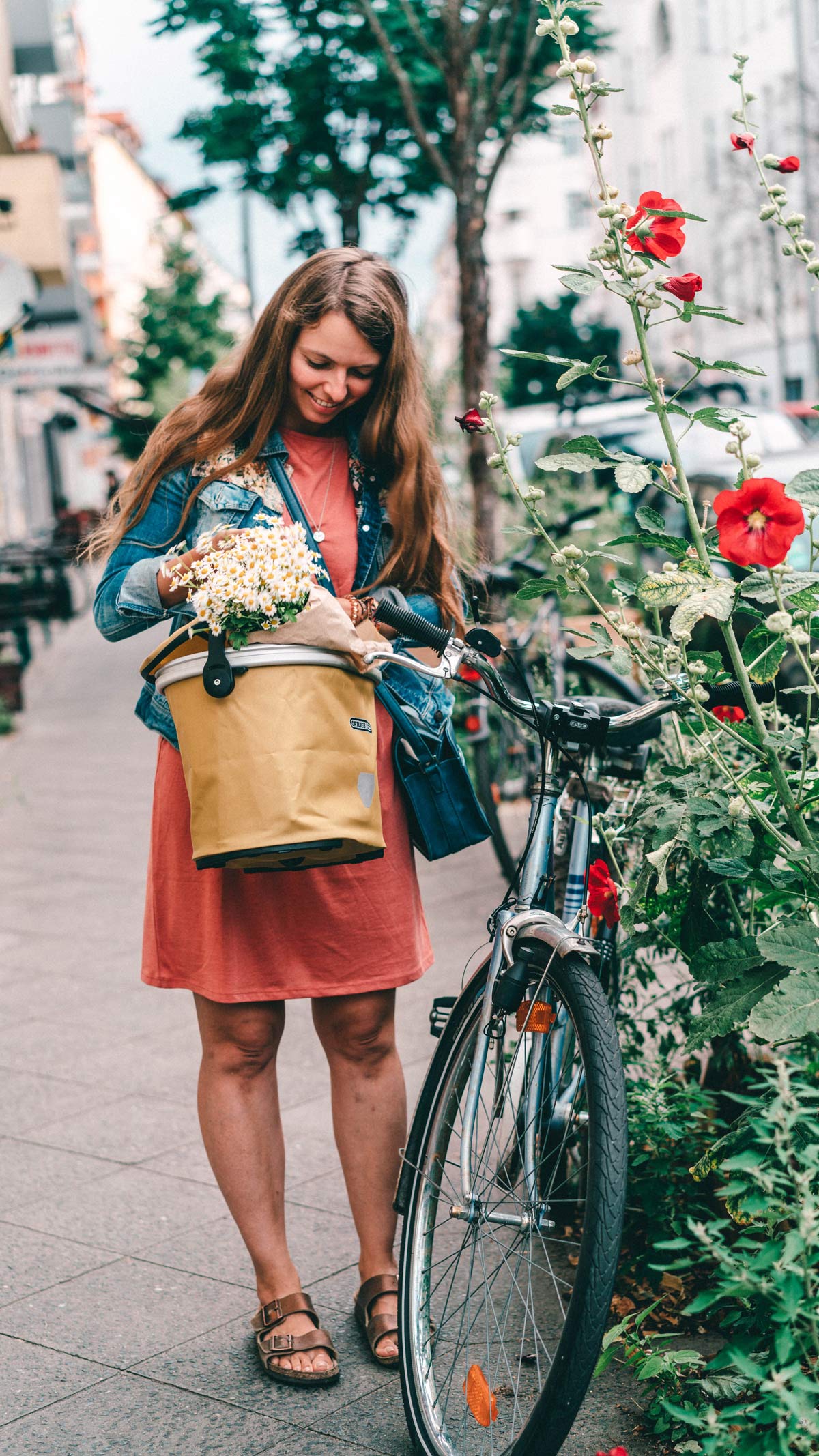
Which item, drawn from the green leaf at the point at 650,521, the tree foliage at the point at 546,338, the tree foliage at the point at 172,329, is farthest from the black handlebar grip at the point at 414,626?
the tree foliage at the point at 172,329

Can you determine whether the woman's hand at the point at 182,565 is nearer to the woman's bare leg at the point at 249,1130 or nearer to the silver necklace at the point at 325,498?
the silver necklace at the point at 325,498

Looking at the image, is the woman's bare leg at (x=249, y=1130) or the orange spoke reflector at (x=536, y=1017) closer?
the orange spoke reflector at (x=536, y=1017)

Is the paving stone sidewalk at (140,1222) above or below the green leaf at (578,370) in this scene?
below

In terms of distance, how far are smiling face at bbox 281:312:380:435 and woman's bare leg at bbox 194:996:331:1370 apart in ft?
3.61

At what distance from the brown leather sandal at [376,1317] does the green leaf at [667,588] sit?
144 centimetres

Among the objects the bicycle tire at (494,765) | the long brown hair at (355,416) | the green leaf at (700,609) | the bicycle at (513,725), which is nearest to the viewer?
the green leaf at (700,609)

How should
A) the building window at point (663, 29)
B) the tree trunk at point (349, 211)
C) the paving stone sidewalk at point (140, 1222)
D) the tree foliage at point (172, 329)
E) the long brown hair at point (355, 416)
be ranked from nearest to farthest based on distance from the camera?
the paving stone sidewalk at point (140, 1222) < the long brown hair at point (355, 416) < the tree trunk at point (349, 211) < the tree foliage at point (172, 329) < the building window at point (663, 29)

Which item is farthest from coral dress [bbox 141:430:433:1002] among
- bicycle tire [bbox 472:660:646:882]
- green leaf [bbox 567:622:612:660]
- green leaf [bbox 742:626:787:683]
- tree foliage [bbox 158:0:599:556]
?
tree foliage [bbox 158:0:599:556]

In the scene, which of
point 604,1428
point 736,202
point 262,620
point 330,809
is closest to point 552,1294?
point 604,1428

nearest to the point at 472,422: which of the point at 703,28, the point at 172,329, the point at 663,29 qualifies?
the point at 172,329

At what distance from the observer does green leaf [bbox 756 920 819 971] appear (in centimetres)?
227

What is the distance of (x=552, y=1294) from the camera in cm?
302

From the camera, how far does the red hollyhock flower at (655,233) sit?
239 centimetres

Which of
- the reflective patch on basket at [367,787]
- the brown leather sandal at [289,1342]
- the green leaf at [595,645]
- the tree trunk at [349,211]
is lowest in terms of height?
the brown leather sandal at [289,1342]
